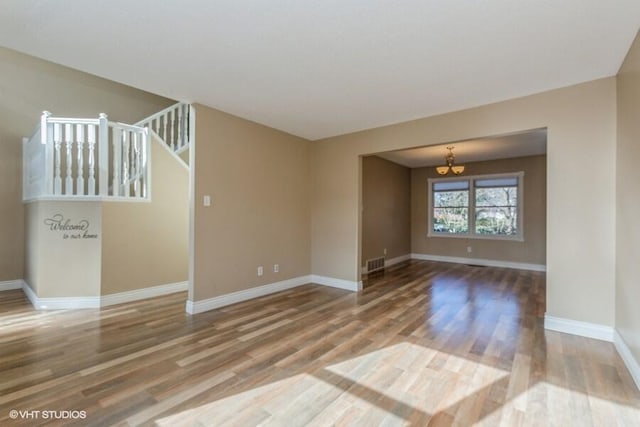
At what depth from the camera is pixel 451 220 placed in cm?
756

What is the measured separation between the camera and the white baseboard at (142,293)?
382 cm

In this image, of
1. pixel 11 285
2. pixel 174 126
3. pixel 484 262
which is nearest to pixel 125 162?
pixel 174 126

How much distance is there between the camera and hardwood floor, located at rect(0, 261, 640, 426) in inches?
69.4

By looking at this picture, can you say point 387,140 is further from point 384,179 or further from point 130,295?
point 130,295

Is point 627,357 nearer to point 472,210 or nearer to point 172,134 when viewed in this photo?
point 472,210

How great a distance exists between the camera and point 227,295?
3.89 m

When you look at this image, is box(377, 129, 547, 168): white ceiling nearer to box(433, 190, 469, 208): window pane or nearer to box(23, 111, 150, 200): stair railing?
box(433, 190, 469, 208): window pane

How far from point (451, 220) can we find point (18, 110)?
29.5 feet

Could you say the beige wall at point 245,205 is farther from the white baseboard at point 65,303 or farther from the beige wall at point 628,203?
the beige wall at point 628,203

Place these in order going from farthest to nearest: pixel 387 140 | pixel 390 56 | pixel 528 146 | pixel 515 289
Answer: pixel 528 146, pixel 515 289, pixel 387 140, pixel 390 56

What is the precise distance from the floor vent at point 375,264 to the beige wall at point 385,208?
9 cm

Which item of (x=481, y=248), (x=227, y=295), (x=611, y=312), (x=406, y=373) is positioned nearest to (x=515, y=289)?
(x=611, y=312)

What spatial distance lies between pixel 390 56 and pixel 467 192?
5.80m

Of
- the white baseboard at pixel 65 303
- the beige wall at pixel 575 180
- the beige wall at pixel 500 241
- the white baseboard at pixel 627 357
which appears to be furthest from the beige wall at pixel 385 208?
the white baseboard at pixel 65 303
